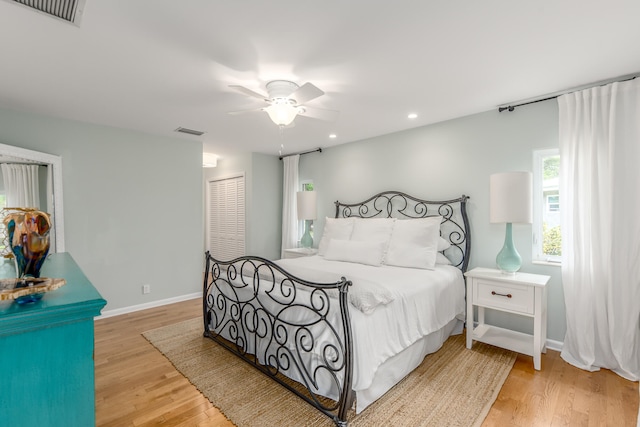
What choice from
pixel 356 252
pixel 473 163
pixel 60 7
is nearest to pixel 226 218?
pixel 356 252

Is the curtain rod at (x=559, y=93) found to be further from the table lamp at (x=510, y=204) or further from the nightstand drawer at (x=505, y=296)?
the nightstand drawer at (x=505, y=296)

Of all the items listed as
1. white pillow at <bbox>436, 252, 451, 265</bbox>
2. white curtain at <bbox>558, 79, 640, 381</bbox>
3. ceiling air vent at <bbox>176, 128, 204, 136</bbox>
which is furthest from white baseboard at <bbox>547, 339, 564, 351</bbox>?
ceiling air vent at <bbox>176, 128, 204, 136</bbox>

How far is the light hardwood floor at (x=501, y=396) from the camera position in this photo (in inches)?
78.4

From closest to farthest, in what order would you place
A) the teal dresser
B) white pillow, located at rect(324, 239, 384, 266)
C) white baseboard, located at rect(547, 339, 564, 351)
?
the teal dresser, white baseboard, located at rect(547, 339, 564, 351), white pillow, located at rect(324, 239, 384, 266)

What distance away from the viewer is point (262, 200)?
5.56 metres

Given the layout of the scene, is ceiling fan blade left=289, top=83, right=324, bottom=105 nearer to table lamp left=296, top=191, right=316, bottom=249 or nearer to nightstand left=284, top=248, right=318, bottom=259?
table lamp left=296, top=191, right=316, bottom=249

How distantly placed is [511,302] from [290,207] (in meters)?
3.69

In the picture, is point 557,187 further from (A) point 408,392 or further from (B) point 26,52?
(B) point 26,52

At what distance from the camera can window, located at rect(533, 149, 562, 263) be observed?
3.04 meters

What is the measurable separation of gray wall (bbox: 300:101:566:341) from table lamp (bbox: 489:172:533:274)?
379 millimetres

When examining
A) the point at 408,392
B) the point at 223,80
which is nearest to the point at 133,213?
the point at 223,80

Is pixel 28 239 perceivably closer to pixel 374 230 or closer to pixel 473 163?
pixel 374 230

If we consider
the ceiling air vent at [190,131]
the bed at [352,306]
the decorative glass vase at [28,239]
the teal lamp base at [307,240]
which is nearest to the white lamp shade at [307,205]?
the teal lamp base at [307,240]

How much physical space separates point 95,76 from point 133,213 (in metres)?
2.09
